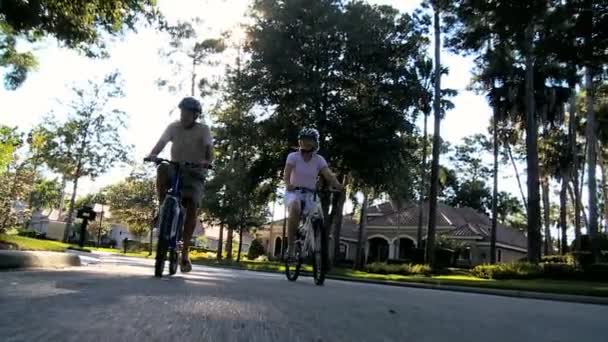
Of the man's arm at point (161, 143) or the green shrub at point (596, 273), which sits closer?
the man's arm at point (161, 143)

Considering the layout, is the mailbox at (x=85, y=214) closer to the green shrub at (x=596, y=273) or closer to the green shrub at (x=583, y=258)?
the green shrub at (x=596, y=273)

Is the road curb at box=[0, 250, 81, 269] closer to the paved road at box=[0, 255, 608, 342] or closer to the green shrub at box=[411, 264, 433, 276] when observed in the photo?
the paved road at box=[0, 255, 608, 342]

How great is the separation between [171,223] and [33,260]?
6.31ft

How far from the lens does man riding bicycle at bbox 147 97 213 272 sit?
22.6ft

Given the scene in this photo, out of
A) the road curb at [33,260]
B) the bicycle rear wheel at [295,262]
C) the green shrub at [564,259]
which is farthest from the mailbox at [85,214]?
the green shrub at [564,259]

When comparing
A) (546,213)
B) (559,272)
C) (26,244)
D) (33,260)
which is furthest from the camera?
(546,213)

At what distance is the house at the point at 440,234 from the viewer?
5009cm

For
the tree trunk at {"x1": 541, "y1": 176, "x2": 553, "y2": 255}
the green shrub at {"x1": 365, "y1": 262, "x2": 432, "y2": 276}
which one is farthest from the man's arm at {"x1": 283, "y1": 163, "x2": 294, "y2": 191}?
the tree trunk at {"x1": 541, "y1": 176, "x2": 553, "y2": 255}

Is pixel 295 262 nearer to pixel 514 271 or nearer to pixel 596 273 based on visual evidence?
pixel 514 271

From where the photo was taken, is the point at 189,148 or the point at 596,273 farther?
the point at 596,273

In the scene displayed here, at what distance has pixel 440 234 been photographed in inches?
1984

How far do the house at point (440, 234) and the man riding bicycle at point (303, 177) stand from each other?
136 ft

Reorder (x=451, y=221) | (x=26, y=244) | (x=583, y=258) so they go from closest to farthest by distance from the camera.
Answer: (x=26, y=244) → (x=583, y=258) → (x=451, y=221)

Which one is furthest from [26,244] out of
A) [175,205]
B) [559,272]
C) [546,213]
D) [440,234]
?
[546,213]
